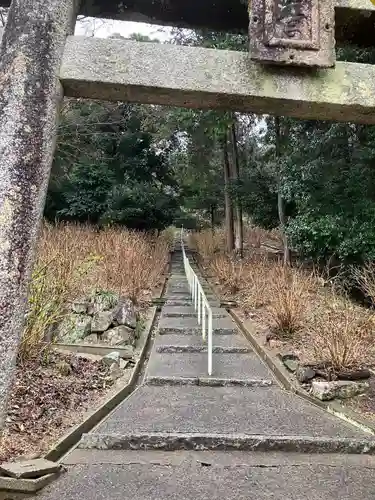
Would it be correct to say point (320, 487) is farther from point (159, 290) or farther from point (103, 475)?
point (159, 290)

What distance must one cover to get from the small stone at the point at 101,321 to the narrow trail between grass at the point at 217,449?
1281 mm

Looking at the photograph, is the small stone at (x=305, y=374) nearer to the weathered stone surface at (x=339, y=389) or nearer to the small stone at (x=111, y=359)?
the weathered stone surface at (x=339, y=389)

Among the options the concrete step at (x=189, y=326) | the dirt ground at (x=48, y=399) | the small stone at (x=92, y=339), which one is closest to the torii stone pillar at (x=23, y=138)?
the dirt ground at (x=48, y=399)

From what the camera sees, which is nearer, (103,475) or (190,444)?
(103,475)

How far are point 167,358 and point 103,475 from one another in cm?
316

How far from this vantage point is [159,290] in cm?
1096

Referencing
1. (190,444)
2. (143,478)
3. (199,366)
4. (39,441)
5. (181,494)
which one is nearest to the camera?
(181,494)

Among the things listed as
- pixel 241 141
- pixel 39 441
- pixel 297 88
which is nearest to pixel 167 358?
pixel 39 441

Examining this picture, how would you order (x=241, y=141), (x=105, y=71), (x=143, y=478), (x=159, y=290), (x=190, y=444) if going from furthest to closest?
(x=241, y=141) → (x=159, y=290) → (x=190, y=444) → (x=143, y=478) → (x=105, y=71)

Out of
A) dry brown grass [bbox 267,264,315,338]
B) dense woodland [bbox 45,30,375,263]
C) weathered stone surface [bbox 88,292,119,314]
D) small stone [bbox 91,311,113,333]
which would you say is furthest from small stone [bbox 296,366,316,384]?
dense woodland [bbox 45,30,375,263]

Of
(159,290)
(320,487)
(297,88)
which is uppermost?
(297,88)

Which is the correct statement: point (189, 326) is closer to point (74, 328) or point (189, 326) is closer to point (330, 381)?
point (74, 328)

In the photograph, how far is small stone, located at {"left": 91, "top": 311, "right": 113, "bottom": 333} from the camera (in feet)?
20.6

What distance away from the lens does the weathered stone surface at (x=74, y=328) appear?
608 centimetres
